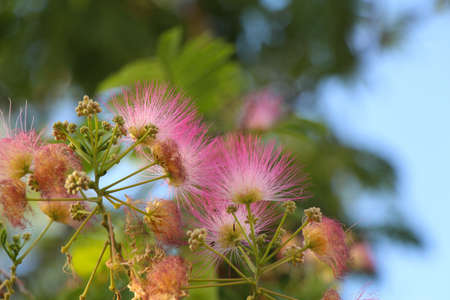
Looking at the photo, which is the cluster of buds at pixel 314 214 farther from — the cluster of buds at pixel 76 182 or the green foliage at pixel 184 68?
the green foliage at pixel 184 68

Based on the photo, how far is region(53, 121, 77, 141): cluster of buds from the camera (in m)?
0.95

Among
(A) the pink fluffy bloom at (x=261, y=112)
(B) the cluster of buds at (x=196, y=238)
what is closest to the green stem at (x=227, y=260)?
Answer: (B) the cluster of buds at (x=196, y=238)

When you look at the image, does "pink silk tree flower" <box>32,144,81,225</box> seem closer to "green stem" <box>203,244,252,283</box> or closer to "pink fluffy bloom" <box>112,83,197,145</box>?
"pink fluffy bloom" <box>112,83,197,145</box>

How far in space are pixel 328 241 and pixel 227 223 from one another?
20 cm

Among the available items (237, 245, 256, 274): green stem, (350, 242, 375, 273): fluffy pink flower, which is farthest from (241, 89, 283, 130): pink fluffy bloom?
(237, 245, 256, 274): green stem

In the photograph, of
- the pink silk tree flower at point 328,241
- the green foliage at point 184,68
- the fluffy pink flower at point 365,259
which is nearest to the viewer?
the pink silk tree flower at point 328,241

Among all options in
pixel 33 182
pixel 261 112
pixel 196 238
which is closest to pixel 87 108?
pixel 33 182

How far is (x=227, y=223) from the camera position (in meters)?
0.99

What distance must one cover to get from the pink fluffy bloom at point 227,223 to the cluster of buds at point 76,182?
0.24m

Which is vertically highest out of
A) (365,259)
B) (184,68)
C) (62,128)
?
(184,68)

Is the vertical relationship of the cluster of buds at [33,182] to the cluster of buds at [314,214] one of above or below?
below

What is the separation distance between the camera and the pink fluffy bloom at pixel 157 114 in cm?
101

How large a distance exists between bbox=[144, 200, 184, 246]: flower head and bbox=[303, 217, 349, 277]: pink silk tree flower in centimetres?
25

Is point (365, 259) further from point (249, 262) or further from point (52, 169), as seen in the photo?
point (52, 169)
